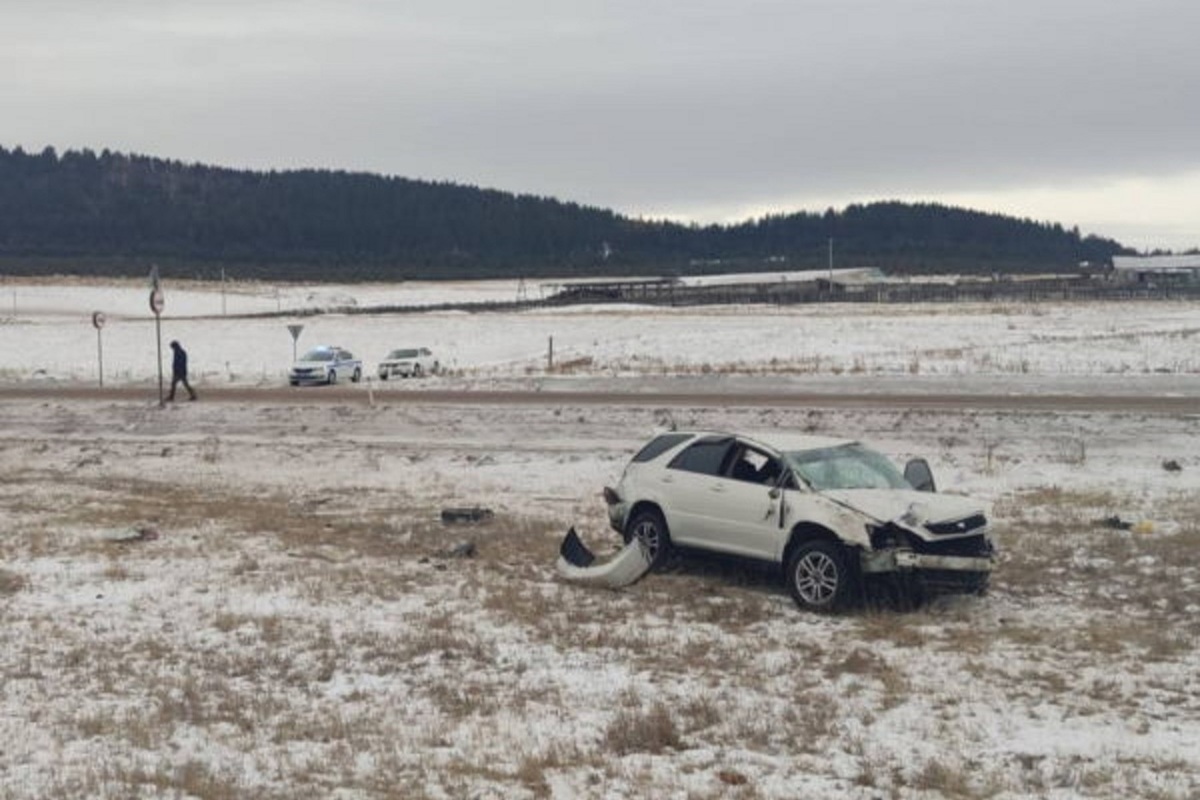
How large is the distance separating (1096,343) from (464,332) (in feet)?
115

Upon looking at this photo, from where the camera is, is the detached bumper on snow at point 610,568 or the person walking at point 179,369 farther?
the person walking at point 179,369

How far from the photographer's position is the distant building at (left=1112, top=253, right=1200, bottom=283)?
137 m

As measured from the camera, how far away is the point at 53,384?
164 feet

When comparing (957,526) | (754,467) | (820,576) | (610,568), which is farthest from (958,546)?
(610,568)

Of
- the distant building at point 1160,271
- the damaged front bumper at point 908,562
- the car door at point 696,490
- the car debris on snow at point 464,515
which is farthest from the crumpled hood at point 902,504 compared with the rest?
the distant building at point 1160,271

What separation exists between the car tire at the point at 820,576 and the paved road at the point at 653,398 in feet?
66.4

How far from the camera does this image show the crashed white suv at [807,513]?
1336cm

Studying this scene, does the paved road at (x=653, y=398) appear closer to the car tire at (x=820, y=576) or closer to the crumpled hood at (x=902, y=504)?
the crumpled hood at (x=902, y=504)

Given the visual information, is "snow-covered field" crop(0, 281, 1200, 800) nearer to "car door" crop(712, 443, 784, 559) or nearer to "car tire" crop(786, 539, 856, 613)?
"car tire" crop(786, 539, 856, 613)

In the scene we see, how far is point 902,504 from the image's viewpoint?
13727 millimetres

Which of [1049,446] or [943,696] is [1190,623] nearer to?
[943,696]

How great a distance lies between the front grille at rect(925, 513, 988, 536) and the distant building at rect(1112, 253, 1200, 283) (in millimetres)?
121719

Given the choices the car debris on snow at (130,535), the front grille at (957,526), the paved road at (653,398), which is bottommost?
the car debris on snow at (130,535)

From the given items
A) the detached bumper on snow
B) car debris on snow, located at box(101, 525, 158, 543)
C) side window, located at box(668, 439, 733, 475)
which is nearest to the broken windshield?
side window, located at box(668, 439, 733, 475)
